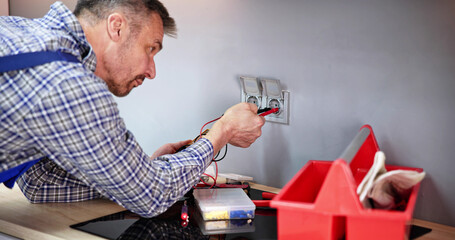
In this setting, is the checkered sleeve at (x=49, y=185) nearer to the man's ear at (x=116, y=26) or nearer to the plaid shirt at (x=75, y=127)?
the plaid shirt at (x=75, y=127)

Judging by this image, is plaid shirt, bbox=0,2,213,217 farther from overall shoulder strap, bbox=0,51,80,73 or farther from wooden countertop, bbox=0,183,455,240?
wooden countertop, bbox=0,183,455,240

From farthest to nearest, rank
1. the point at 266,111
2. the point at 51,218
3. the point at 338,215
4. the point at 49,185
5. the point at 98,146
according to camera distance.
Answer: the point at 266,111, the point at 49,185, the point at 51,218, the point at 98,146, the point at 338,215

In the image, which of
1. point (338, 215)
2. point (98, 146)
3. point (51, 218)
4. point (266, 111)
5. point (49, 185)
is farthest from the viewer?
point (266, 111)

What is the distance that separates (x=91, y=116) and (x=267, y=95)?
24.8 inches

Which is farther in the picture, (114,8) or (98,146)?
(114,8)

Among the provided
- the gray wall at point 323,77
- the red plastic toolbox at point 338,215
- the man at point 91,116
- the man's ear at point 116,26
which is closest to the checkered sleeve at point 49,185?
the man at point 91,116

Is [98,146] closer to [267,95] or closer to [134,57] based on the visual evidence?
[134,57]

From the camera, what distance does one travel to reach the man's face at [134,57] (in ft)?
4.20

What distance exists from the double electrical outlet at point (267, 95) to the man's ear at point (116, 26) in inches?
16.9

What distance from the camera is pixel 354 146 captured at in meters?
1.08

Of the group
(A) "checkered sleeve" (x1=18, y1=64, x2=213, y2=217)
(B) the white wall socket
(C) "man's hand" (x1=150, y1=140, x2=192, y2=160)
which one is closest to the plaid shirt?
(A) "checkered sleeve" (x1=18, y1=64, x2=213, y2=217)

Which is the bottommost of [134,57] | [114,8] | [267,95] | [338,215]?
[338,215]

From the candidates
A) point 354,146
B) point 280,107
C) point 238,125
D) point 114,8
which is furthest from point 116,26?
point 354,146

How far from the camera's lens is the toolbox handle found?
0.98m
